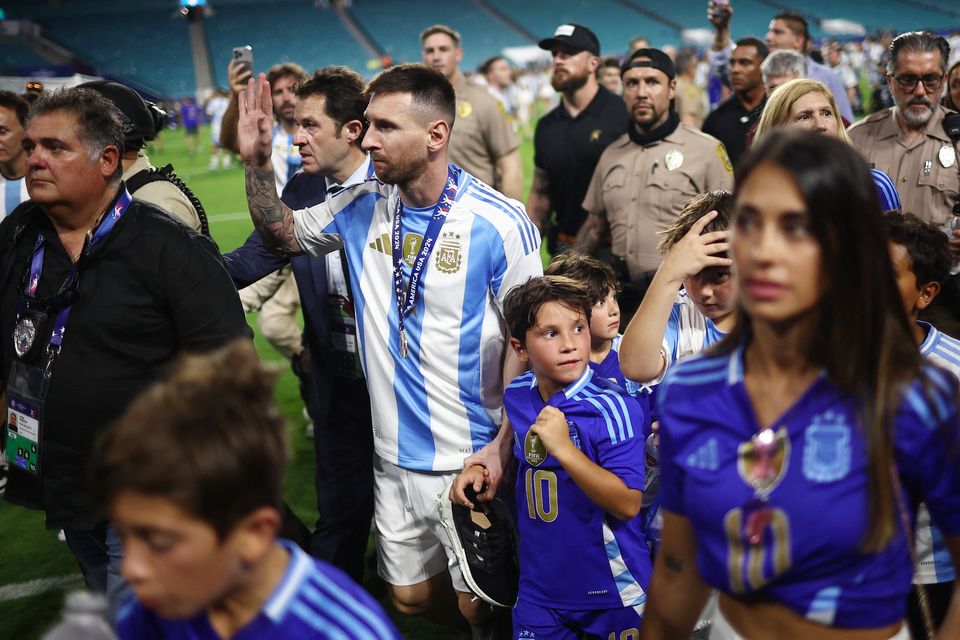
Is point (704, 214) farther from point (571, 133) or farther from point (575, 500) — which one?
point (571, 133)

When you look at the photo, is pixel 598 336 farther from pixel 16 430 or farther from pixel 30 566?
pixel 30 566

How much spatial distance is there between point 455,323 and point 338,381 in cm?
105

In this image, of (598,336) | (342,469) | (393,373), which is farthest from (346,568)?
(598,336)

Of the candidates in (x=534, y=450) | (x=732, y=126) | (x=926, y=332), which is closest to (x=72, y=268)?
(x=534, y=450)

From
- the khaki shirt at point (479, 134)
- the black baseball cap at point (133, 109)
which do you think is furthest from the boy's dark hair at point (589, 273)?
the khaki shirt at point (479, 134)

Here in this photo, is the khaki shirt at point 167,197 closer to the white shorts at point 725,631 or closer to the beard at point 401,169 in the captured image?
the beard at point 401,169

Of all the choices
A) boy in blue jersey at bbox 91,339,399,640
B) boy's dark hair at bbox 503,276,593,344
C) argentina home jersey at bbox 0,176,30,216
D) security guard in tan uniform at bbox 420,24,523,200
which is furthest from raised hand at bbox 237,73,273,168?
security guard in tan uniform at bbox 420,24,523,200

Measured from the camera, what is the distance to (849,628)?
68.8 inches

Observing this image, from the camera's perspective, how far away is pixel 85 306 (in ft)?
9.97

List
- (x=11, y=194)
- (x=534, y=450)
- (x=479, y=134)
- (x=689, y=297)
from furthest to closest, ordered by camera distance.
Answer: (x=479, y=134) → (x=11, y=194) → (x=689, y=297) → (x=534, y=450)

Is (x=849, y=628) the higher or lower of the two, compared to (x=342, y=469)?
higher

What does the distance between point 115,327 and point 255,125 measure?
38.0 inches

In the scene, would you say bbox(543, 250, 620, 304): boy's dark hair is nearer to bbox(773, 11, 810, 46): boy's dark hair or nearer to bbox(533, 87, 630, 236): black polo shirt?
bbox(533, 87, 630, 236): black polo shirt

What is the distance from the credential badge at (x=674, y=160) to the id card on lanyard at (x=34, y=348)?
3.17 meters
